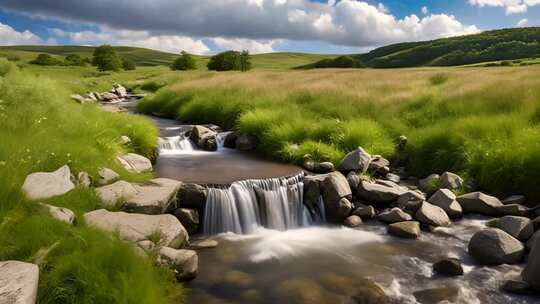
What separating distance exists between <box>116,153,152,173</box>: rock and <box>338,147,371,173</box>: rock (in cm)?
568

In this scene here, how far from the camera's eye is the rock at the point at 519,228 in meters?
8.83

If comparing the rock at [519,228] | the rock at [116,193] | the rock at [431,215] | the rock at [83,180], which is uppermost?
the rock at [83,180]

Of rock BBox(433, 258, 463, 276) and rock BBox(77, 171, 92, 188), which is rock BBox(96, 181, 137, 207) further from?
rock BBox(433, 258, 463, 276)

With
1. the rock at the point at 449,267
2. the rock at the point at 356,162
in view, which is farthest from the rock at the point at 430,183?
the rock at the point at 449,267

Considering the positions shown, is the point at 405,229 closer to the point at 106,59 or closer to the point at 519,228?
the point at 519,228

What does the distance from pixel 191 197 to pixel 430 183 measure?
6.62 meters

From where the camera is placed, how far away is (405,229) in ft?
31.7

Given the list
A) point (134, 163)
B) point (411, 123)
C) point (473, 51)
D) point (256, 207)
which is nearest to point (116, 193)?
point (134, 163)

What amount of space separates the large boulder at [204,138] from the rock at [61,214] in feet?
30.8

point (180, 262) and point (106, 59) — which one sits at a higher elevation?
point (106, 59)

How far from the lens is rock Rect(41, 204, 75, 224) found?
6.48m

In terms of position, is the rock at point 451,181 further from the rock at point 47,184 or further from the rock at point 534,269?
the rock at point 47,184

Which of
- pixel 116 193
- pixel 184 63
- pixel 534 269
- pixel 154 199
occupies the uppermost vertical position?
pixel 184 63

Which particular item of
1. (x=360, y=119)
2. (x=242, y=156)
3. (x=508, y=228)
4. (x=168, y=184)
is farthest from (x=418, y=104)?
(x=168, y=184)
